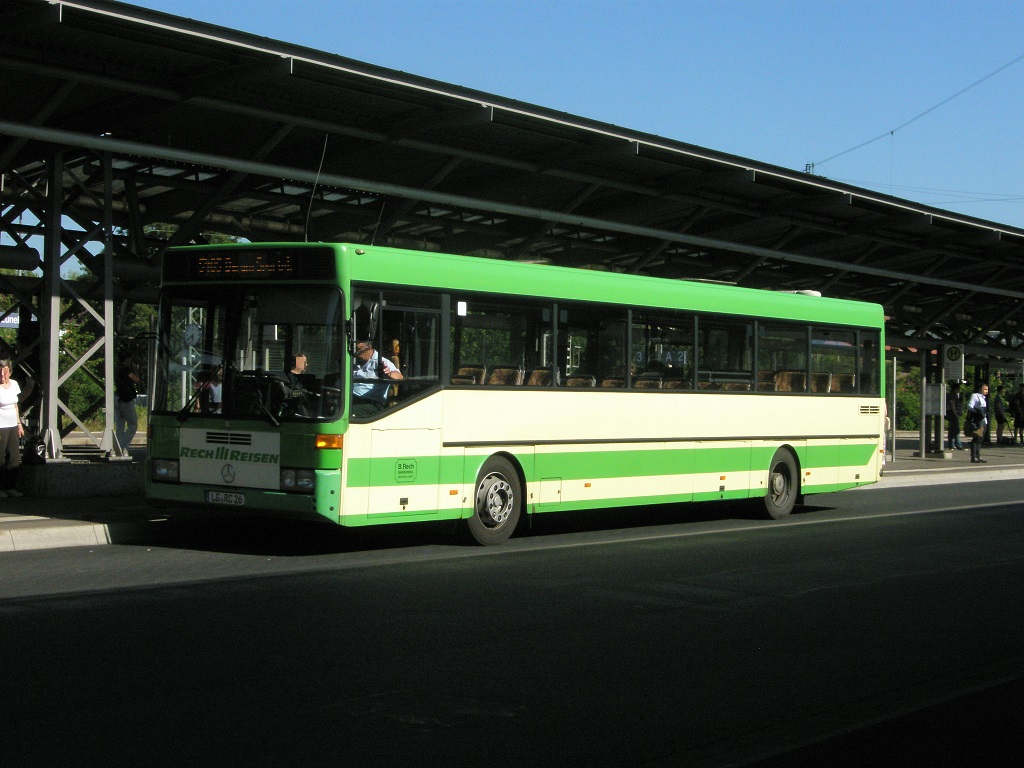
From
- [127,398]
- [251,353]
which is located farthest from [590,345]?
[127,398]

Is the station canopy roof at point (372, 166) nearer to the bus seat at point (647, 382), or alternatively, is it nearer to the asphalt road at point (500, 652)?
the asphalt road at point (500, 652)

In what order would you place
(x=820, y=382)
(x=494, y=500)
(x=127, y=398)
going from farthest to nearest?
(x=127, y=398), (x=820, y=382), (x=494, y=500)

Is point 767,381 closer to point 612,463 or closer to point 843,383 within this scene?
point 843,383

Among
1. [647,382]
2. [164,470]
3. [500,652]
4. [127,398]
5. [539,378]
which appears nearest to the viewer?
[500,652]

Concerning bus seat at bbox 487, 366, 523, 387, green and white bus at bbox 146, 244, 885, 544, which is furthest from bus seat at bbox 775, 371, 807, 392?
bus seat at bbox 487, 366, 523, 387

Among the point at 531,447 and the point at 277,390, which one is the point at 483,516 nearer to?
the point at 531,447

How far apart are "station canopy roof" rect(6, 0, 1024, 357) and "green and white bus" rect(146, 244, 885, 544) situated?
105 cm

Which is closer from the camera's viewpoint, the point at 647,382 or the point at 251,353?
the point at 251,353

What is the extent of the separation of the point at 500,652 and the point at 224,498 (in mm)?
5185

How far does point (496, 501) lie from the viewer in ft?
44.3

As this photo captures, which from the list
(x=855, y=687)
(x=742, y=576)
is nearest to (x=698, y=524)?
(x=742, y=576)

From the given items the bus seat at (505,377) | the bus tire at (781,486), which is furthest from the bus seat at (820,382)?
the bus seat at (505,377)

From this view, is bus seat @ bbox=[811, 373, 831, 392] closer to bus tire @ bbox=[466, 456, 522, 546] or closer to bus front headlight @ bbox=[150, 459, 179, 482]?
bus tire @ bbox=[466, 456, 522, 546]

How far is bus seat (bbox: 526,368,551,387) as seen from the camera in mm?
13961
